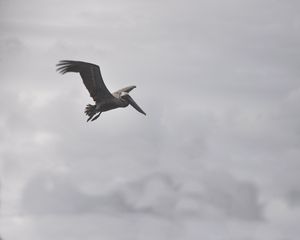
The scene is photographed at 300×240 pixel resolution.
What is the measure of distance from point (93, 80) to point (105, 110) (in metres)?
2.65

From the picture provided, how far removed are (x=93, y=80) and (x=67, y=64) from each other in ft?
12.5

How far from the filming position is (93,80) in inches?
4579

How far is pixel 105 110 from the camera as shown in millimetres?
116438

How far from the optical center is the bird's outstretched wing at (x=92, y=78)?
114688mm

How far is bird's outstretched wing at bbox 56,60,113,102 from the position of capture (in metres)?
115

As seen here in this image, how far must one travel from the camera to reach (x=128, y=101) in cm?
11875

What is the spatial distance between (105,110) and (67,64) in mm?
5668

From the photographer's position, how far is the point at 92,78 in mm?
116188

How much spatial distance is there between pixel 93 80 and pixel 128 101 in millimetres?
4103

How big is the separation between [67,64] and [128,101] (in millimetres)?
7842
